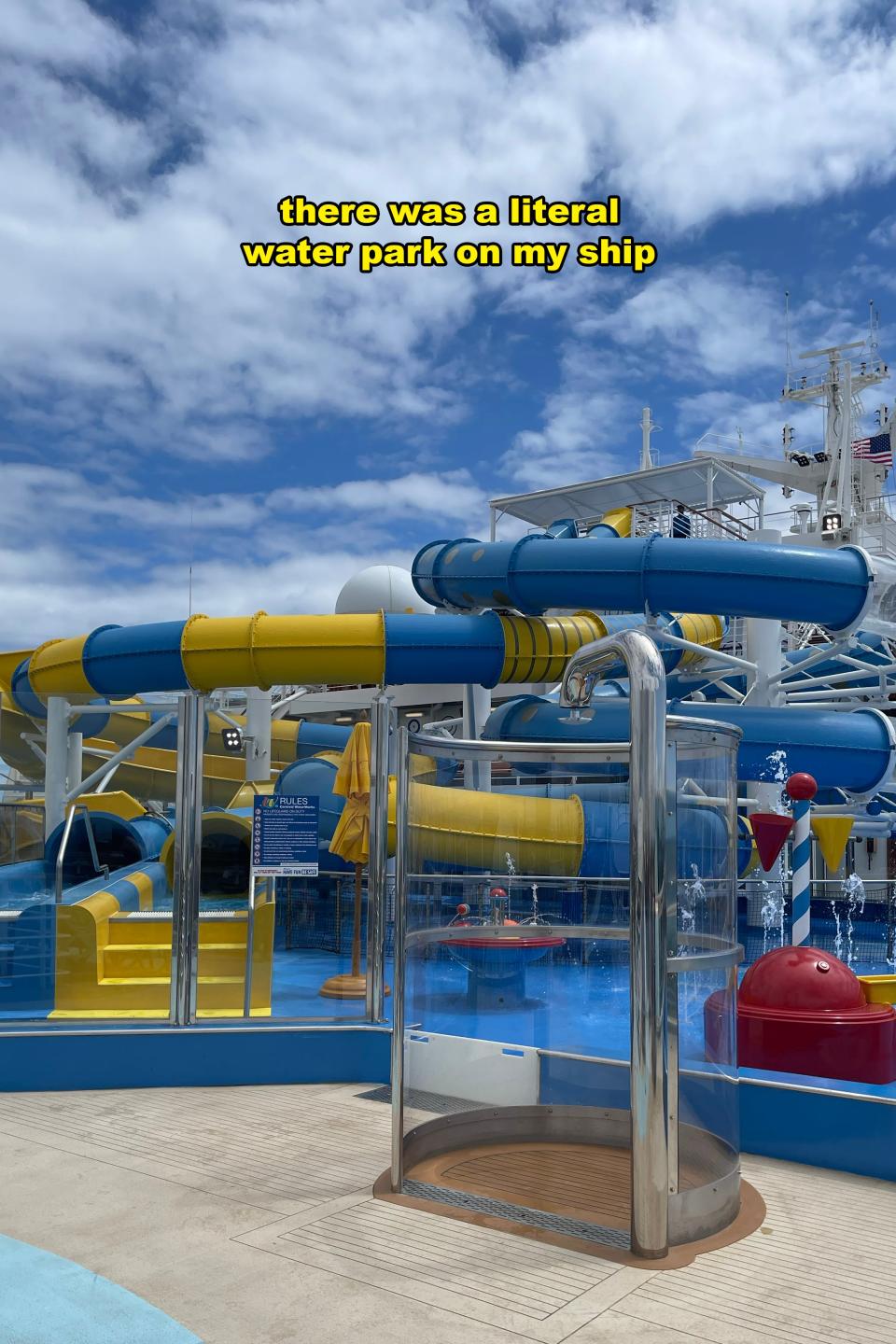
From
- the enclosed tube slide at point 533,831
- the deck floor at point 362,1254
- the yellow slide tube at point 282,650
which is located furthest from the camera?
the yellow slide tube at point 282,650

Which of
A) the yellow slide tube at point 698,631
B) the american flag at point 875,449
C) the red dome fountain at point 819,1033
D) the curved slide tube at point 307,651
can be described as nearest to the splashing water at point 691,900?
the red dome fountain at point 819,1033

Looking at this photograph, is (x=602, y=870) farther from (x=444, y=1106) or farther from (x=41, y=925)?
(x=41, y=925)

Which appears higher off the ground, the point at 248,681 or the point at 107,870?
the point at 248,681

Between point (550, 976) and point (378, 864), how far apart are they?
7.63 feet

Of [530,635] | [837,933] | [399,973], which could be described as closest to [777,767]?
[530,635]

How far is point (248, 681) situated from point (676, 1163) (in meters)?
8.87

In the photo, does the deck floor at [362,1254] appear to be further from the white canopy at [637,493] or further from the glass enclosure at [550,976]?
the white canopy at [637,493]

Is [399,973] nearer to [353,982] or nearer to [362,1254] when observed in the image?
[362,1254]

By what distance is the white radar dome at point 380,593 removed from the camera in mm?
31406

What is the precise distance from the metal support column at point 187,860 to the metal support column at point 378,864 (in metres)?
1.21

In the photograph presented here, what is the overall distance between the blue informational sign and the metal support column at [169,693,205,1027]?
427 millimetres

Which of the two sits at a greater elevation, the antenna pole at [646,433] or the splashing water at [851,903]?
the antenna pole at [646,433]

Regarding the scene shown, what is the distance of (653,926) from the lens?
4965mm

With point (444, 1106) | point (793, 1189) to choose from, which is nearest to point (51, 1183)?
point (444, 1106)
